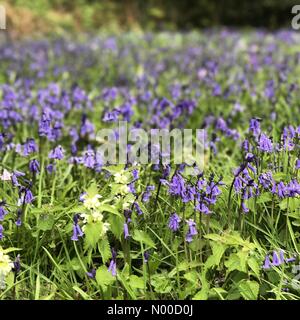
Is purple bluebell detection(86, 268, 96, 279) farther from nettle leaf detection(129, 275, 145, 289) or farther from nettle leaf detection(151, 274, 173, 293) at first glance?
nettle leaf detection(151, 274, 173, 293)

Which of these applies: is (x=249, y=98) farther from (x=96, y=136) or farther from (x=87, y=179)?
(x=87, y=179)

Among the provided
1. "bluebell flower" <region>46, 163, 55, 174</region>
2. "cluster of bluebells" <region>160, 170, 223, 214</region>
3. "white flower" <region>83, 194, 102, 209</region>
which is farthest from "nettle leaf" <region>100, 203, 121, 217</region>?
"bluebell flower" <region>46, 163, 55, 174</region>

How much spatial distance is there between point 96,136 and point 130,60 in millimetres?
3957

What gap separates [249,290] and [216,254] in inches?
8.5

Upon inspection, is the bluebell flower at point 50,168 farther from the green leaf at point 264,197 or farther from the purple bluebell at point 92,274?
the green leaf at point 264,197

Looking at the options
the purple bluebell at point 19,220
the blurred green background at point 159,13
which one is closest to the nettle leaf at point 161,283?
the purple bluebell at point 19,220

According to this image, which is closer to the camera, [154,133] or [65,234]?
[65,234]

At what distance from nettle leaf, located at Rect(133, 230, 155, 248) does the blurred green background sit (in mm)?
12541

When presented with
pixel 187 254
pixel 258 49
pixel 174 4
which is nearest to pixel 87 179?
pixel 187 254

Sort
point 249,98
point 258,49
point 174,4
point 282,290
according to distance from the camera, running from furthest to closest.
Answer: point 174,4 → point 258,49 → point 249,98 → point 282,290

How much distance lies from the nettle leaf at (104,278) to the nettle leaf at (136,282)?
83 mm

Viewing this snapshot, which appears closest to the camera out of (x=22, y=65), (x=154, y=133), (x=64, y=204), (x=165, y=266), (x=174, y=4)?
(x=165, y=266)
